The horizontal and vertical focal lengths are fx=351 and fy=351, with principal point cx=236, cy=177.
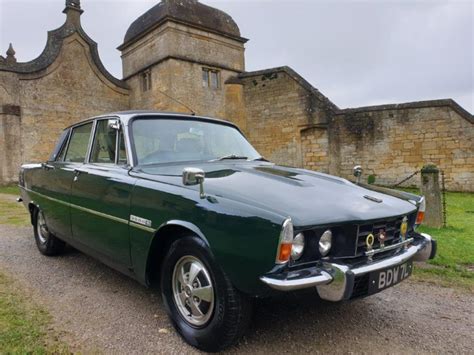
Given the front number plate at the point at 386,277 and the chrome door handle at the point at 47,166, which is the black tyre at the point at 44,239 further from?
the front number plate at the point at 386,277

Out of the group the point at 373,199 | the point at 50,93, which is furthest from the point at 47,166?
the point at 50,93

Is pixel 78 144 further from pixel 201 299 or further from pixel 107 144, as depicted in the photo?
pixel 201 299

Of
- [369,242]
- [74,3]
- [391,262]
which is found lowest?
[391,262]

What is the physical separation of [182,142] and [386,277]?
211cm

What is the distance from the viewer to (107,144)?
11.5 ft

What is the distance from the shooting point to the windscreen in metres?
3.20

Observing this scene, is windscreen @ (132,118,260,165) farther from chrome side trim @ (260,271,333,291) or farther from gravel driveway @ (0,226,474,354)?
chrome side trim @ (260,271,333,291)

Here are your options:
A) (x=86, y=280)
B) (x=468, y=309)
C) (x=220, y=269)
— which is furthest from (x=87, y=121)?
(x=468, y=309)

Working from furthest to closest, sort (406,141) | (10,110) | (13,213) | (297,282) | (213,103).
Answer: (213,103) → (10,110) → (406,141) → (13,213) → (297,282)

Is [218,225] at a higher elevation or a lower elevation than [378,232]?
higher

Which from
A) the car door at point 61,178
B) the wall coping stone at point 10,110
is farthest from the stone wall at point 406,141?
the wall coping stone at point 10,110

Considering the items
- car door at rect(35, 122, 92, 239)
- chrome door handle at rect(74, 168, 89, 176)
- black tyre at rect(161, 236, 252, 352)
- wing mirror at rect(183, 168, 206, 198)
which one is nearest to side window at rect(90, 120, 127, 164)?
chrome door handle at rect(74, 168, 89, 176)

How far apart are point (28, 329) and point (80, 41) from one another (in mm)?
18350

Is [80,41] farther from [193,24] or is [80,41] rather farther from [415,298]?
[415,298]
